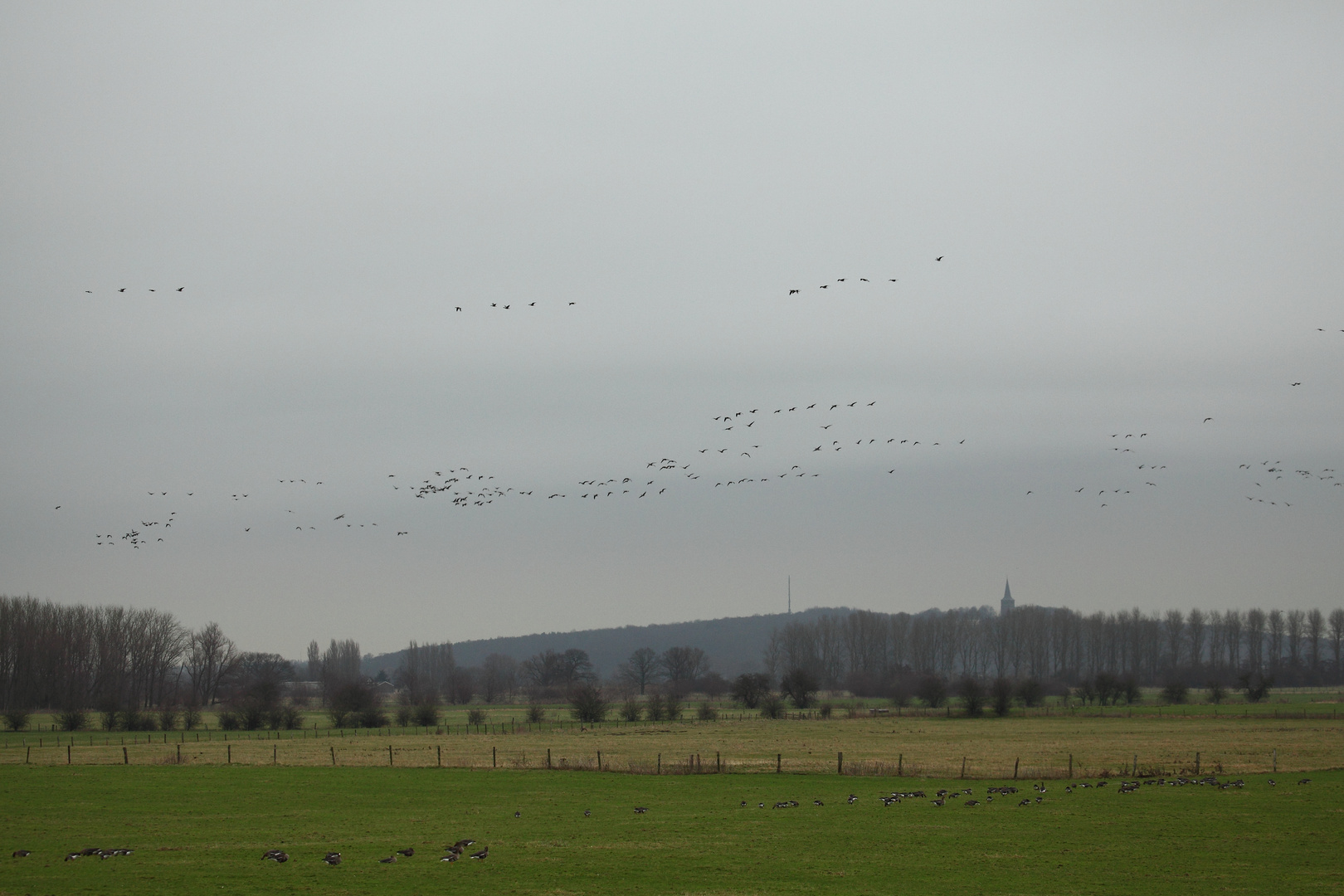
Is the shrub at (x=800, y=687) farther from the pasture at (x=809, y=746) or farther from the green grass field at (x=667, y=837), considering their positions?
the green grass field at (x=667, y=837)

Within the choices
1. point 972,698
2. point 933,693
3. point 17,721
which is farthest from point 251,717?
point 933,693

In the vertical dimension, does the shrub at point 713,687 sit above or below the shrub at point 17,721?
below

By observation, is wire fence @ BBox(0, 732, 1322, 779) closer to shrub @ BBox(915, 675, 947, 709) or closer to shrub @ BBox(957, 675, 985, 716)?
shrub @ BBox(957, 675, 985, 716)

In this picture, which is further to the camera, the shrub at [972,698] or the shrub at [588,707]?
the shrub at [972,698]

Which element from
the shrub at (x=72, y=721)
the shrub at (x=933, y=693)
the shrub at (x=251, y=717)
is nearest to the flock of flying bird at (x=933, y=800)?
the shrub at (x=251, y=717)

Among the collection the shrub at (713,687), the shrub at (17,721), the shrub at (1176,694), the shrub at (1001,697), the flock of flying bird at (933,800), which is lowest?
the shrub at (713,687)

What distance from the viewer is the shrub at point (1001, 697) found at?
11656 cm

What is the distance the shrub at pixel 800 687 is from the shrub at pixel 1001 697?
2439 centimetres

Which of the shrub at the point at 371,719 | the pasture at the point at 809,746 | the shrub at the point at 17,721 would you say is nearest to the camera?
the pasture at the point at 809,746

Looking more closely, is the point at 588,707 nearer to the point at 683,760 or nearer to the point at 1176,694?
the point at 683,760

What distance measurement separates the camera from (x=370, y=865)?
28062 mm

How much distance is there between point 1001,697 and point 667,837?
93.7m

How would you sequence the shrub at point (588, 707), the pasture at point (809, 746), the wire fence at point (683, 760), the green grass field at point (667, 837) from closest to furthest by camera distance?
the green grass field at point (667, 837), the wire fence at point (683, 760), the pasture at point (809, 746), the shrub at point (588, 707)

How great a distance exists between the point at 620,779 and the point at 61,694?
395 ft
